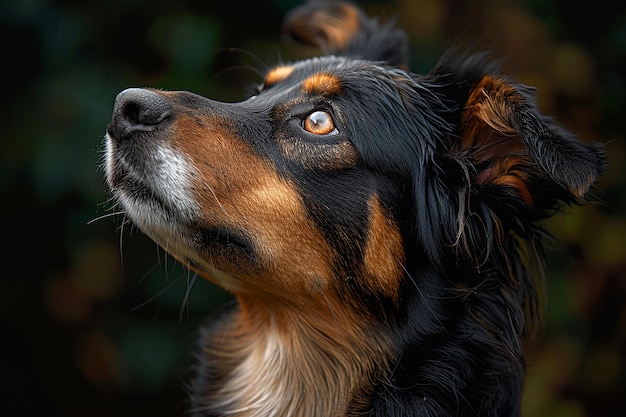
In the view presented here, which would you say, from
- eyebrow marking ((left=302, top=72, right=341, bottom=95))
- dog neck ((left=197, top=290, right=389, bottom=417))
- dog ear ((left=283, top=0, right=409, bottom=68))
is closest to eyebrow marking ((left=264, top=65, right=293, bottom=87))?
eyebrow marking ((left=302, top=72, right=341, bottom=95))

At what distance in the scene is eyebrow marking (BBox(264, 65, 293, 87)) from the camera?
326cm

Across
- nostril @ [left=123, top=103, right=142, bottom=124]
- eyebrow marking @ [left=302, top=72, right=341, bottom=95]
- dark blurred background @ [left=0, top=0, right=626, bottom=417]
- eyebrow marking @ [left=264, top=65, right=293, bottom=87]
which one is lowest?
dark blurred background @ [left=0, top=0, right=626, bottom=417]

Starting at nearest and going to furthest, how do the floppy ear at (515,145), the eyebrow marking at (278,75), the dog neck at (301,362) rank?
the floppy ear at (515,145) < the dog neck at (301,362) < the eyebrow marking at (278,75)

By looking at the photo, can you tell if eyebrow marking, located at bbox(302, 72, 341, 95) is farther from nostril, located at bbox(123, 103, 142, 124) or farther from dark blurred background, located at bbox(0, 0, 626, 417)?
dark blurred background, located at bbox(0, 0, 626, 417)

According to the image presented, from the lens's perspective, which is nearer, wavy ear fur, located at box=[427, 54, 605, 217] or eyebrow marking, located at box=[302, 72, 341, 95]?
wavy ear fur, located at box=[427, 54, 605, 217]

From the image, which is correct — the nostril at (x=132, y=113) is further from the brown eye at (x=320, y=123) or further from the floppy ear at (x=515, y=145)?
the floppy ear at (x=515, y=145)

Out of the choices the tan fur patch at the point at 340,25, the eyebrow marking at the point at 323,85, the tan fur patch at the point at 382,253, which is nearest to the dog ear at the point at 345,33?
the tan fur patch at the point at 340,25

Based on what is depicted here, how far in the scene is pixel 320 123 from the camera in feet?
9.32

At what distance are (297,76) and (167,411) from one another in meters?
2.60

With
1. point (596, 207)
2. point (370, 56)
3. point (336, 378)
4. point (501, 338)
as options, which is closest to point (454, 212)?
point (501, 338)

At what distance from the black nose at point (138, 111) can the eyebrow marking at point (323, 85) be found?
0.58 m

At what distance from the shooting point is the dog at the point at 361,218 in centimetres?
264

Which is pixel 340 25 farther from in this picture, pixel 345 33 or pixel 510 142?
pixel 510 142

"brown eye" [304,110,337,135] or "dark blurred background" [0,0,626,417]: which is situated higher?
"brown eye" [304,110,337,135]
